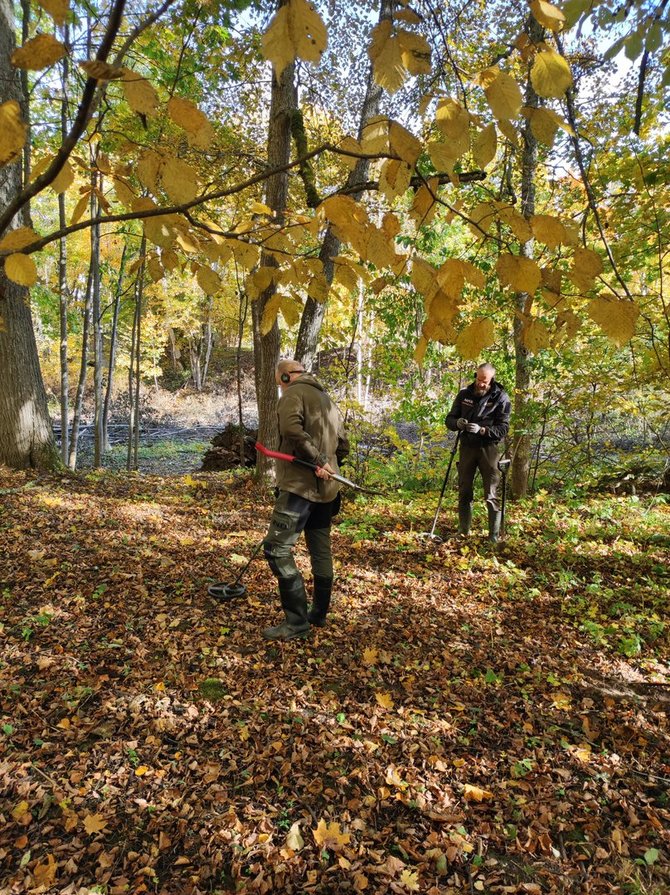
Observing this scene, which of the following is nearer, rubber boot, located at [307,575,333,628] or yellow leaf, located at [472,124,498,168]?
yellow leaf, located at [472,124,498,168]

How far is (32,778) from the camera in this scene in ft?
7.97

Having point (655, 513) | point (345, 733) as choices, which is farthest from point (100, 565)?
point (655, 513)

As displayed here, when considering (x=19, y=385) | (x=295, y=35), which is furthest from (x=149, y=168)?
(x=19, y=385)

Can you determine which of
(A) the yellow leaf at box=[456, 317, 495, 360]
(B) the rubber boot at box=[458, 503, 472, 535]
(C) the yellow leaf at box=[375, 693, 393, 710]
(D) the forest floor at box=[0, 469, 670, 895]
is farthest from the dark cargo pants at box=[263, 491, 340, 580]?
(B) the rubber boot at box=[458, 503, 472, 535]

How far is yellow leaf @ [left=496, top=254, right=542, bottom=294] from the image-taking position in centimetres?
118

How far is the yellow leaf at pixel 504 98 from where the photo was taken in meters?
1.00

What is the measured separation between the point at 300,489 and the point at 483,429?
→ 300 centimetres

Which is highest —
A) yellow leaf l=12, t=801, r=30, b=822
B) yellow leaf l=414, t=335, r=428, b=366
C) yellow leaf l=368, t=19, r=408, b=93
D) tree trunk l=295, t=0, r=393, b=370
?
tree trunk l=295, t=0, r=393, b=370

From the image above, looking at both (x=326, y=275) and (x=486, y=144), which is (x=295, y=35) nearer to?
(x=486, y=144)

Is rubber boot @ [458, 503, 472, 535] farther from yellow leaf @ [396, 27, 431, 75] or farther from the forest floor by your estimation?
yellow leaf @ [396, 27, 431, 75]

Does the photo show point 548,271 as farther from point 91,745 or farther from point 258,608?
point 258,608

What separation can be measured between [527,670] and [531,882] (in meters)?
1.63

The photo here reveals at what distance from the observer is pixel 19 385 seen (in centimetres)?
720

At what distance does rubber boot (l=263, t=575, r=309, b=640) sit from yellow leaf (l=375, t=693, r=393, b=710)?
2.68 ft
